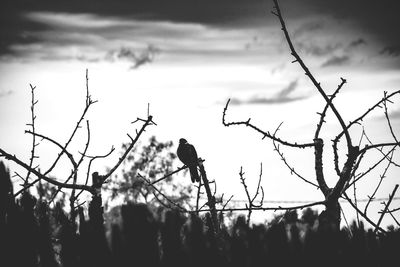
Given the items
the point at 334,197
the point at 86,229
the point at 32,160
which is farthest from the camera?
the point at 32,160

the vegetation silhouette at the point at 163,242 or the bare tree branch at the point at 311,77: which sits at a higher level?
the bare tree branch at the point at 311,77

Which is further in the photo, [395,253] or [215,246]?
[395,253]

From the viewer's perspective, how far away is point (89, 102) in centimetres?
399

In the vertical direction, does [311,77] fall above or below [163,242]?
above

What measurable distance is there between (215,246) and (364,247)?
2.53ft

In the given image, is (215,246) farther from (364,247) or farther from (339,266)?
(364,247)

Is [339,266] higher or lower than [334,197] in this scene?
lower

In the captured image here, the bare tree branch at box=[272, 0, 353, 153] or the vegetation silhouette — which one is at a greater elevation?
the bare tree branch at box=[272, 0, 353, 153]

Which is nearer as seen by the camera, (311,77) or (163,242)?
(163,242)

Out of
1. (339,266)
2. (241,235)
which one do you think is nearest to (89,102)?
(241,235)

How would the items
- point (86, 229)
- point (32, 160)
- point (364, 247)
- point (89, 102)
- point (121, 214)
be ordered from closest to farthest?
1. point (121, 214)
2. point (86, 229)
3. point (364, 247)
4. point (32, 160)
5. point (89, 102)

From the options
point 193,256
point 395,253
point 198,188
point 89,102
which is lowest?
point 395,253

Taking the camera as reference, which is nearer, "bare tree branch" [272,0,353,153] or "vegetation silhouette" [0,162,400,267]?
"vegetation silhouette" [0,162,400,267]

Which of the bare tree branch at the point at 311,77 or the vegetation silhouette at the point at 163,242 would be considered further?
the bare tree branch at the point at 311,77
